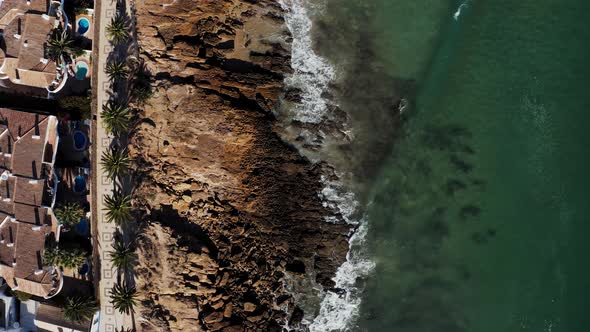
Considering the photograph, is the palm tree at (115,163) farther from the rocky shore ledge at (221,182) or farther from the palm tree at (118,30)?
the palm tree at (118,30)

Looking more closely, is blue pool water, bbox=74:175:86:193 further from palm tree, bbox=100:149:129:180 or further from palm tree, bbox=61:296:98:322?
palm tree, bbox=61:296:98:322

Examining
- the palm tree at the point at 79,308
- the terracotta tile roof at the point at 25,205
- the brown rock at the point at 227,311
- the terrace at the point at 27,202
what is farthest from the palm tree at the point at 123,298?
the brown rock at the point at 227,311

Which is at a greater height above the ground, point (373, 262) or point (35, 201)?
point (35, 201)

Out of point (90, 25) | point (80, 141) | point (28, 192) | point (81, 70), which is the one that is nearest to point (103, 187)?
point (80, 141)

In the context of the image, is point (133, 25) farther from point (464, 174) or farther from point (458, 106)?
point (464, 174)

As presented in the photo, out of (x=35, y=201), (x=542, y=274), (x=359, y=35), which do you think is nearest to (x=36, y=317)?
(x=35, y=201)

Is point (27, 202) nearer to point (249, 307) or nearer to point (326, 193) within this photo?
point (249, 307)

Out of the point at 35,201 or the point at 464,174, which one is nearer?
the point at 35,201
